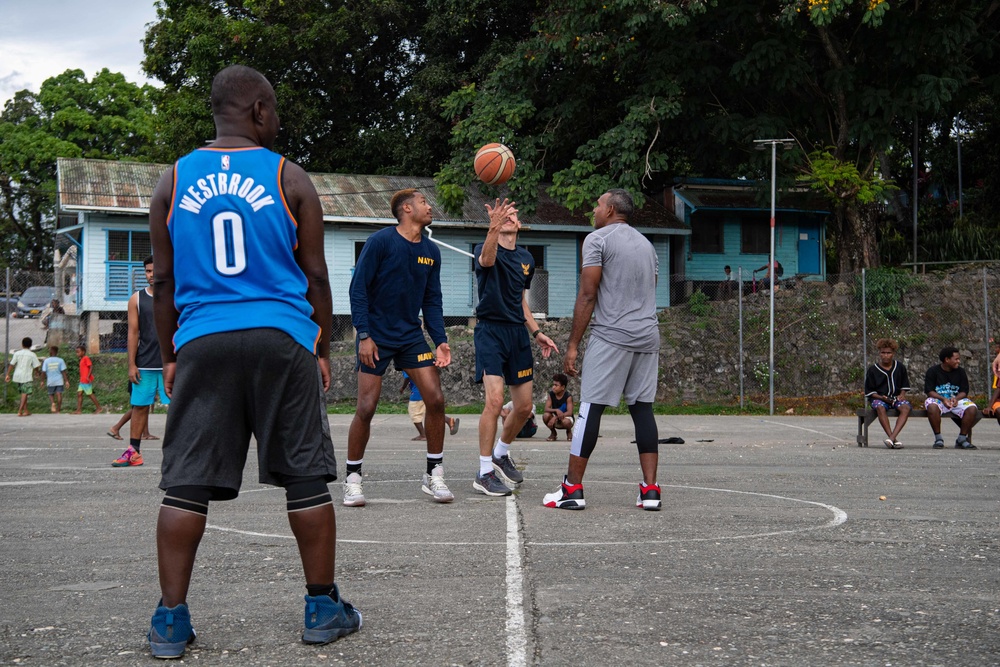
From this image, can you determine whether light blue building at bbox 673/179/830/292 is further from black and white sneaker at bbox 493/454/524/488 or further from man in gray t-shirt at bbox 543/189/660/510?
man in gray t-shirt at bbox 543/189/660/510

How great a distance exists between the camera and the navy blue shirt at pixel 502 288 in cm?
813

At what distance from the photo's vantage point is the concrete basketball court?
3789 millimetres

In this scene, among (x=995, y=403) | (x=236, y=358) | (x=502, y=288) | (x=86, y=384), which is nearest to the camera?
(x=236, y=358)

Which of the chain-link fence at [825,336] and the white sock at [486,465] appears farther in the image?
the chain-link fence at [825,336]

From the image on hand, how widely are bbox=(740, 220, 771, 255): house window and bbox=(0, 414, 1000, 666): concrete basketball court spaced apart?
27658 millimetres

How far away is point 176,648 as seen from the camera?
3.65 meters

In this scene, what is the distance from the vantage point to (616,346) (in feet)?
23.6

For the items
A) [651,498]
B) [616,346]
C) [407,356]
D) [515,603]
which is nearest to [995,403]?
[651,498]

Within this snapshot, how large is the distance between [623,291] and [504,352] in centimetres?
125

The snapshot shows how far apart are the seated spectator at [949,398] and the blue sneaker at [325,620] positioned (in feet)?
37.3

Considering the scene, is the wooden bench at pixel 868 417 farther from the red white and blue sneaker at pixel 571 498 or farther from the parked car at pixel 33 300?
the parked car at pixel 33 300

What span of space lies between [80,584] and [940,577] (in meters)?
4.01

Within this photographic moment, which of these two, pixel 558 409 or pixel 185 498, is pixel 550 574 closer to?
pixel 185 498

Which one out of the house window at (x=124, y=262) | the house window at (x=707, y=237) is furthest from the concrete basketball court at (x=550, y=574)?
the house window at (x=707, y=237)
